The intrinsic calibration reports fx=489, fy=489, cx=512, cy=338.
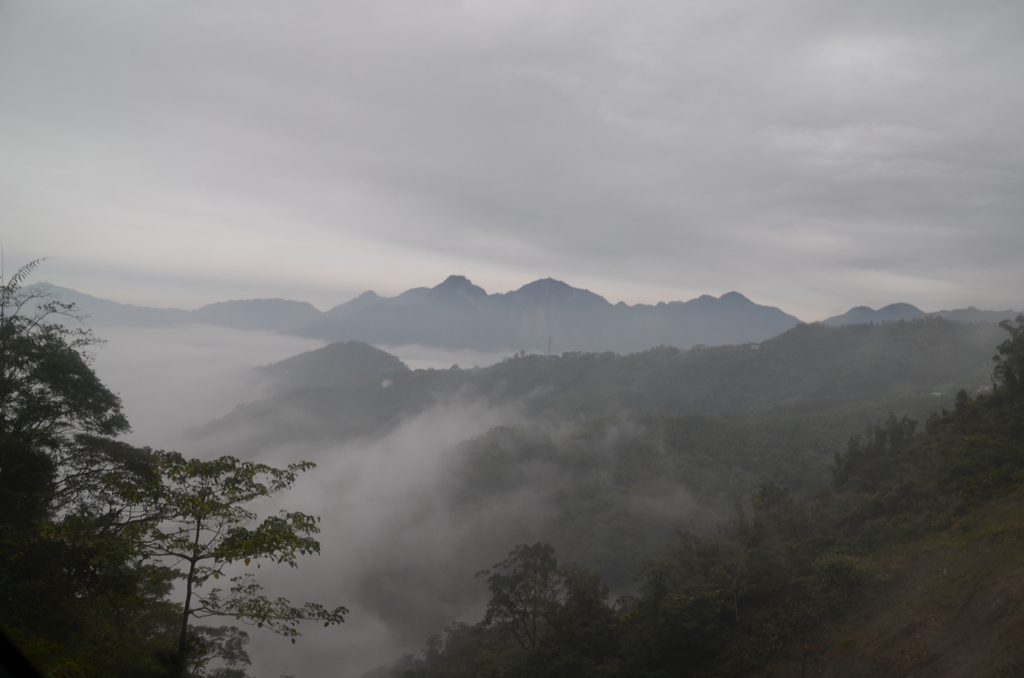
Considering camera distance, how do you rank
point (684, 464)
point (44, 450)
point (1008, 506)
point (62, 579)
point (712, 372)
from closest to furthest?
point (62, 579), point (44, 450), point (1008, 506), point (684, 464), point (712, 372)

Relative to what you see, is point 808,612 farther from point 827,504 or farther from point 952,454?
point 827,504

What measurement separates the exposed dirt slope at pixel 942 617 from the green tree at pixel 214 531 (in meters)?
12.5

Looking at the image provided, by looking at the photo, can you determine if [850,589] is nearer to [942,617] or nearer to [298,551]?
[942,617]

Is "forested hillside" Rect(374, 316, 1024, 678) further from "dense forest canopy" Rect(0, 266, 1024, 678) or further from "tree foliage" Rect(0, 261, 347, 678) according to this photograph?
"tree foliage" Rect(0, 261, 347, 678)

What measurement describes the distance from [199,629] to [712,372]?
166426 mm

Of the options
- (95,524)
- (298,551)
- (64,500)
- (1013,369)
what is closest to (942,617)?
(298,551)

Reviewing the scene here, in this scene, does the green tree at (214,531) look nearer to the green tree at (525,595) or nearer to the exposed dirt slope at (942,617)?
the exposed dirt slope at (942,617)

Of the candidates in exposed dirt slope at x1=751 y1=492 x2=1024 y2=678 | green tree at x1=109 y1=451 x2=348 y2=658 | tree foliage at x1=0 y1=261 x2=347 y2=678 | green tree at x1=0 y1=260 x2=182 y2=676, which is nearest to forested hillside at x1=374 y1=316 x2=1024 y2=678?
exposed dirt slope at x1=751 y1=492 x2=1024 y2=678

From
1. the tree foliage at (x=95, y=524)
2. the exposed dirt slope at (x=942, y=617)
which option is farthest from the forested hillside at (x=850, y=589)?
the tree foliage at (x=95, y=524)

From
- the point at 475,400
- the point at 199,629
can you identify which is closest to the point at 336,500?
the point at 475,400

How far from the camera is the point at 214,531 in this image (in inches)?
287

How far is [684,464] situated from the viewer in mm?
90500

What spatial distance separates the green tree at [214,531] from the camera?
21.6 ft

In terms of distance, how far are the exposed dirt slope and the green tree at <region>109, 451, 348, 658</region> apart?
12546 mm
